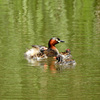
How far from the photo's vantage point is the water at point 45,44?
8945 mm

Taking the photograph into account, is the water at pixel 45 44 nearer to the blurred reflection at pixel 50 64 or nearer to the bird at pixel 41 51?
the blurred reflection at pixel 50 64

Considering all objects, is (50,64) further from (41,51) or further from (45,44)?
(45,44)

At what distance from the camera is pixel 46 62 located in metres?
11.6

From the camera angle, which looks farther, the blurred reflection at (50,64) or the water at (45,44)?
the blurred reflection at (50,64)

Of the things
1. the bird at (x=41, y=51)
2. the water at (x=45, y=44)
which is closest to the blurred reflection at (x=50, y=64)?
the water at (x=45, y=44)

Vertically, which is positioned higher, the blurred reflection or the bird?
the bird

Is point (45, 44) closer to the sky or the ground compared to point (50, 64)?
closer to the sky

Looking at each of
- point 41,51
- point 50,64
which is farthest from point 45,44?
point 50,64

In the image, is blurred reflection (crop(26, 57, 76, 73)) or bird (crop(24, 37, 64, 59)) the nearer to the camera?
blurred reflection (crop(26, 57, 76, 73))

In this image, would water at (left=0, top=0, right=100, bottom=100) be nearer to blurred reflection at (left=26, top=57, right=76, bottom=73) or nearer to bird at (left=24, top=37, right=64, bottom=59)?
blurred reflection at (left=26, top=57, right=76, bottom=73)

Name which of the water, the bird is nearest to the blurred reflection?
the water

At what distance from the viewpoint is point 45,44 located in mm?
13555

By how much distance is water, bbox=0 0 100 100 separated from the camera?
29.3ft

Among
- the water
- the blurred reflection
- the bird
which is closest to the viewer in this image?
the water
